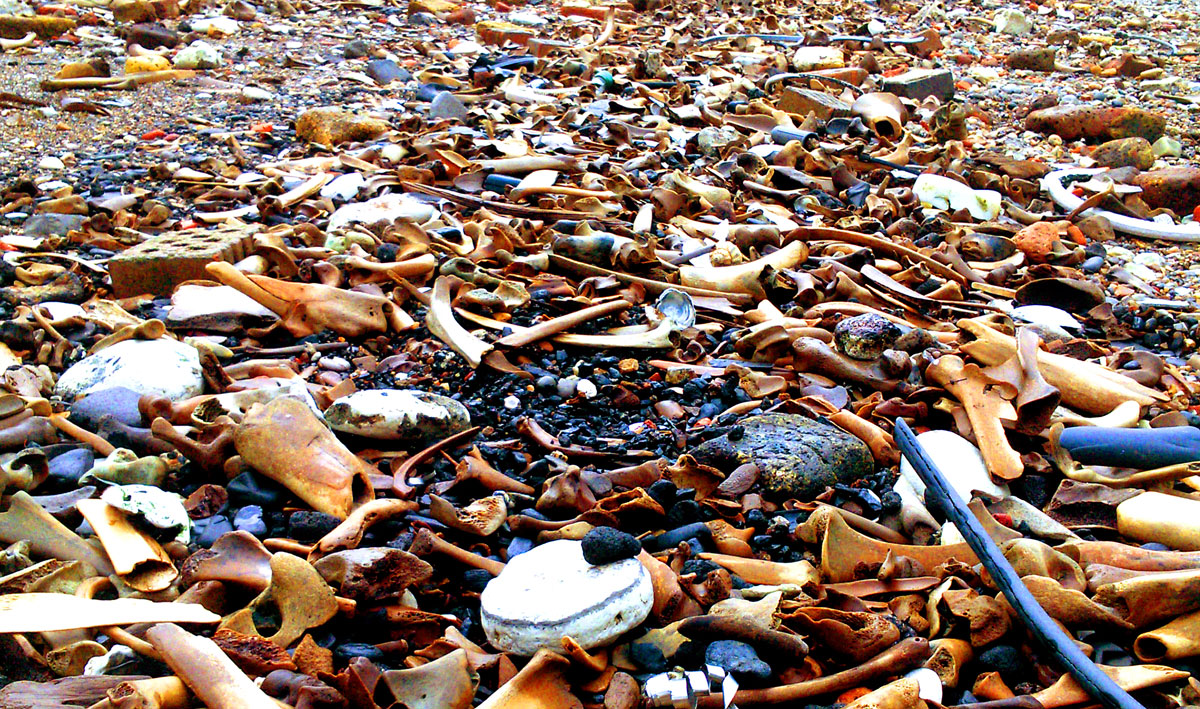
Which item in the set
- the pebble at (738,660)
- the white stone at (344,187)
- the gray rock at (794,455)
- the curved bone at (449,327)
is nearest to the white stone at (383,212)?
the white stone at (344,187)

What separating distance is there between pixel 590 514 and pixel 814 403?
0.96m

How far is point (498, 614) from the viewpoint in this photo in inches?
69.9

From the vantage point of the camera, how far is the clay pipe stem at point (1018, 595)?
161 centimetres

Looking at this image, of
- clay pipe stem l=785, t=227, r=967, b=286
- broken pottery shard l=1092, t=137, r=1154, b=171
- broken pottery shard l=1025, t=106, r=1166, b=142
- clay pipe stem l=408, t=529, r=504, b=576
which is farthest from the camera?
broken pottery shard l=1025, t=106, r=1166, b=142

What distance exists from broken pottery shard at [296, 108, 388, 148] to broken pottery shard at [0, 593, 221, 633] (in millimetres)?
4277

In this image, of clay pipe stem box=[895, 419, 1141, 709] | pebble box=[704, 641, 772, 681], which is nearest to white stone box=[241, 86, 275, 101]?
clay pipe stem box=[895, 419, 1141, 709]

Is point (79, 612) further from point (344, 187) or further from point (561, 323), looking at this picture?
point (344, 187)

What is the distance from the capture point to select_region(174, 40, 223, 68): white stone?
716 cm

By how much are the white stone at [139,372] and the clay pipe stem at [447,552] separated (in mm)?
1076

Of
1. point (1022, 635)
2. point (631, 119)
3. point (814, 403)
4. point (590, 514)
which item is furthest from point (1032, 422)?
point (631, 119)

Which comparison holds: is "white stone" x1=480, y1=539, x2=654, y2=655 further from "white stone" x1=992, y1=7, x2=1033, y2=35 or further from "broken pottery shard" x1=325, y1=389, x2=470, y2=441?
"white stone" x1=992, y1=7, x2=1033, y2=35

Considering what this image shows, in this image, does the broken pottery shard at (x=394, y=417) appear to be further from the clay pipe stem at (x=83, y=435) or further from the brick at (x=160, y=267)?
the brick at (x=160, y=267)

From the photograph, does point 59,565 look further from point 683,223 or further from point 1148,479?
point 683,223

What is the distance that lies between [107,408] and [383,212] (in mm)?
1968
